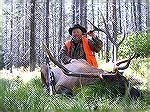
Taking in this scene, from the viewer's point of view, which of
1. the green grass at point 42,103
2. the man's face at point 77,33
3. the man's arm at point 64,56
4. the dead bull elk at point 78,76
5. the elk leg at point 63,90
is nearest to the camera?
the green grass at point 42,103

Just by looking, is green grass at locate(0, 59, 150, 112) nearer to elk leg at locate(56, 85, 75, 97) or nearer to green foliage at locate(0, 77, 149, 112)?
green foliage at locate(0, 77, 149, 112)

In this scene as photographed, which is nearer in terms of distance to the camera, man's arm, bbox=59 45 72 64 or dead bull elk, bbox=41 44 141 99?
dead bull elk, bbox=41 44 141 99

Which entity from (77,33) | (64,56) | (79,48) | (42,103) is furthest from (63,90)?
(42,103)

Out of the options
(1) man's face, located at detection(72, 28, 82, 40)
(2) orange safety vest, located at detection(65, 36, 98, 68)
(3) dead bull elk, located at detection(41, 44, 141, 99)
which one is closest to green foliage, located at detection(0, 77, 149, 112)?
(3) dead bull elk, located at detection(41, 44, 141, 99)

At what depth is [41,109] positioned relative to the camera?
385cm

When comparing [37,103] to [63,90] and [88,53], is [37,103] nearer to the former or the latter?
[63,90]

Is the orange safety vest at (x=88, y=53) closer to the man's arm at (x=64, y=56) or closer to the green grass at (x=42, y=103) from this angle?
the man's arm at (x=64, y=56)

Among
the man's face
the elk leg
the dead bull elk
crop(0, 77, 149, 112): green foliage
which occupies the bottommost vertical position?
the elk leg

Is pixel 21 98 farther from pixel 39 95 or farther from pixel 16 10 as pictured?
pixel 16 10

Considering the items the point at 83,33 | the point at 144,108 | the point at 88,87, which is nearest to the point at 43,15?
the point at 83,33

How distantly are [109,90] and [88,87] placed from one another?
27 cm

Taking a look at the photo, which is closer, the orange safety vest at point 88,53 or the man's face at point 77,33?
the orange safety vest at point 88,53

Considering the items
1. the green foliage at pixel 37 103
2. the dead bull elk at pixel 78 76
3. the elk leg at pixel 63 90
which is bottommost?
the elk leg at pixel 63 90

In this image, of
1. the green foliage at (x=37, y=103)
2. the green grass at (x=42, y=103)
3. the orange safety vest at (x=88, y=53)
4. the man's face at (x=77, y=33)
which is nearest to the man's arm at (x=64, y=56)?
the orange safety vest at (x=88, y=53)
